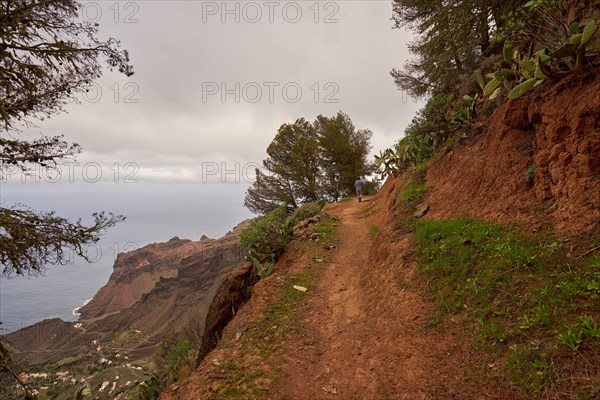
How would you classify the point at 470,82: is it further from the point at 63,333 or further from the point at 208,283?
the point at 63,333

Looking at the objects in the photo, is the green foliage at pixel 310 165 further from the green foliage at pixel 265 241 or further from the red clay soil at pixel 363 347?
the red clay soil at pixel 363 347

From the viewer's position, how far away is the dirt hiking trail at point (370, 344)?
11.7 ft

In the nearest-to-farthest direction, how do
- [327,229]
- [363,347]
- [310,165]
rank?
[363,347], [327,229], [310,165]

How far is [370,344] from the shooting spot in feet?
14.7

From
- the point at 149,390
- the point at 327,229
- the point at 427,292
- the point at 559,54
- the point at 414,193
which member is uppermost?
the point at 559,54

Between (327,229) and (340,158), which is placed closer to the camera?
(327,229)

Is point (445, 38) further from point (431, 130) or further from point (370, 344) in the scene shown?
point (370, 344)

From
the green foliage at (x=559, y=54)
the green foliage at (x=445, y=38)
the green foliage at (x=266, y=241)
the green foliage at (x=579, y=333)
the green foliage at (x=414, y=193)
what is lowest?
the green foliage at (x=579, y=333)

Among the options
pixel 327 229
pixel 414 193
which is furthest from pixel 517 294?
pixel 327 229

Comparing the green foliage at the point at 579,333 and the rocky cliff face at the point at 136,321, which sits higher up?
the green foliage at the point at 579,333

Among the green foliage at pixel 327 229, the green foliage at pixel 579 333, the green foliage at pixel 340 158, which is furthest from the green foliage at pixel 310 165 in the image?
the green foliage at pixel 579 333

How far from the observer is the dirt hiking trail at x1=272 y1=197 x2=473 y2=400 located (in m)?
3.58

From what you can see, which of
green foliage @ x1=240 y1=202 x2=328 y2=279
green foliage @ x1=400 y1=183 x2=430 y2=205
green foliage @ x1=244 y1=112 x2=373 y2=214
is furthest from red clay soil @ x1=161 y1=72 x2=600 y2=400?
green foliage @ x1=244 y1=112 x2=373 y2=214

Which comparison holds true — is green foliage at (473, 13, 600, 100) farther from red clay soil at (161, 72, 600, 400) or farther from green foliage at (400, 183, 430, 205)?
green foliage at (400, 183, 430, 205)
